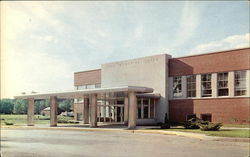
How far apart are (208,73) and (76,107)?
2525 centimetres

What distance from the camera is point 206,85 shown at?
31953 mm

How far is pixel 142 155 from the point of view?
11.2 meters

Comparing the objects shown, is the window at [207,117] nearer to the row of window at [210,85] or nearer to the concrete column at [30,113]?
the row of window at [210,85]

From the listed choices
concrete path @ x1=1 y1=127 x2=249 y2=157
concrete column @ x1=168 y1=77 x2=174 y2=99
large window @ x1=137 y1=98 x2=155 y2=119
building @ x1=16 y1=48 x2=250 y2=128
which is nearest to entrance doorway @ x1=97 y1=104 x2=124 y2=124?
building @ x1=16 y1=48 x2=250 y2=128

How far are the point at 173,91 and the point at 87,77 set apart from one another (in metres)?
17.8

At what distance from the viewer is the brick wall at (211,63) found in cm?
2906

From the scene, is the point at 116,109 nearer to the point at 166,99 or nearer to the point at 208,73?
the point at 166,99

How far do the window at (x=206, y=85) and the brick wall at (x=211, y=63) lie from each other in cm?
68

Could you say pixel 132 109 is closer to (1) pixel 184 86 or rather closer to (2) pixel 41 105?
(1) pixel 184 86

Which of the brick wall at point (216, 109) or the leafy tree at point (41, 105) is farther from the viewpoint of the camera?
the leafy tree at point (41, 105)

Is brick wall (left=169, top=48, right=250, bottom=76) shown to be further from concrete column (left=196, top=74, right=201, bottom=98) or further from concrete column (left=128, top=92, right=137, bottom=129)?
concrete column (left=128, top=92, right=137, bottom=129)

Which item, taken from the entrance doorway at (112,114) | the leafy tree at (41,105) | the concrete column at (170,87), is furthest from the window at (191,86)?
the leafy tree at (41,105)

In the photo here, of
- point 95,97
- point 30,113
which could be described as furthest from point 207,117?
point 30,113

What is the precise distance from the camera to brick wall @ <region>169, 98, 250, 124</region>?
2859 cm
